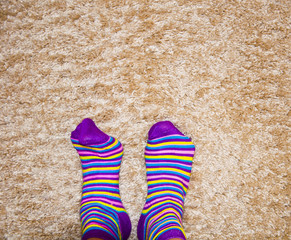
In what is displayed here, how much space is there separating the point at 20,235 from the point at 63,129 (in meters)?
0.35

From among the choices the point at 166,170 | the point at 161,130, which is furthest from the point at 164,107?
the point at 166,170

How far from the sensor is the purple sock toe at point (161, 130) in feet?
2.04

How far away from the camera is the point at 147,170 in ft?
2.09

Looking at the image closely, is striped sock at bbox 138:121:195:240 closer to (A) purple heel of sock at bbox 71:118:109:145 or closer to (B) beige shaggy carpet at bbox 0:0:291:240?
(B) beige shaggy carpet at bbox 0:0:291:240

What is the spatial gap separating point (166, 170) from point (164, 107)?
0.64 feet

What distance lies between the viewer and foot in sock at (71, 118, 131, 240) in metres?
0.60

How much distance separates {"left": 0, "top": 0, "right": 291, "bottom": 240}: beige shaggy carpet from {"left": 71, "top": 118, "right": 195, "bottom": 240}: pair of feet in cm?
3

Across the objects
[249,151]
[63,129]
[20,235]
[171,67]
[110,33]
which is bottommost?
[20,235]

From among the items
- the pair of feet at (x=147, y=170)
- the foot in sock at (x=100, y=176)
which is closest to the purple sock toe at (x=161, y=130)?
the pair of feet at (x=147, y=170)

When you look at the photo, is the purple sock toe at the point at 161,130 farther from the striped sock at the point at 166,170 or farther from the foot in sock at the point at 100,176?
the foot in sock at the point at 100,176

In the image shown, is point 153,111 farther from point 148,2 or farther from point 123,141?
point 148,2

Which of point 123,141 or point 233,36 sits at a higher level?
point 233,36

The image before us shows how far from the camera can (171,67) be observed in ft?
2.13

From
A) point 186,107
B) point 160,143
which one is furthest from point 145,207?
point 186,107
